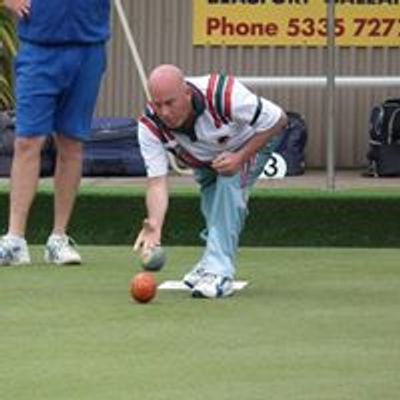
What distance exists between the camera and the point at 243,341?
255 inches

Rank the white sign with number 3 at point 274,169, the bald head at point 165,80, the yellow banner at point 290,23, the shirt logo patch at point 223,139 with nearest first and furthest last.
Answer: the bald head at point 165,80
the shirt logo patch at point 223,139
the white sign with number 3 at point 274,169
the yellow banner at point 290,23

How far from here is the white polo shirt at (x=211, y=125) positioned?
7609 millimetres

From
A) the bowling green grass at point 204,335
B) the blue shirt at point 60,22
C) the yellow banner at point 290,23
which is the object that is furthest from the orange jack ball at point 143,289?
the yellow banner at point 290,23

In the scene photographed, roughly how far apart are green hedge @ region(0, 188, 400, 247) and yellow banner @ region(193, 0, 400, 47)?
562 cm

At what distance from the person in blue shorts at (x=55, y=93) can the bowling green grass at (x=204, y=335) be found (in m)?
0.22

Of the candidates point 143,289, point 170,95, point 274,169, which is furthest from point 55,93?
point 274,169

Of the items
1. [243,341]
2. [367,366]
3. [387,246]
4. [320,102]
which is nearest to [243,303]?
[243,341]

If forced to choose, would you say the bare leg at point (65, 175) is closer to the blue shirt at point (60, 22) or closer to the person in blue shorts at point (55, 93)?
the person in blue shorts at point (55, 93)

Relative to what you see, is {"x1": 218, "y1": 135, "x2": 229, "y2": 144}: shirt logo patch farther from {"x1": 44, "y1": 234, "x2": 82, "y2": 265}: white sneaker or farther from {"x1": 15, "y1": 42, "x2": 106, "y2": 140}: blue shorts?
{"x1": 44, "y1": 234, "x2": 82, "y2": 265}: white sneaker

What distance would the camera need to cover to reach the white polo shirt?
25.0 feet

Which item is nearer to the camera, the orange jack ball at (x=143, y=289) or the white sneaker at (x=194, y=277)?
the orange jack ball at (x=143, y=289)

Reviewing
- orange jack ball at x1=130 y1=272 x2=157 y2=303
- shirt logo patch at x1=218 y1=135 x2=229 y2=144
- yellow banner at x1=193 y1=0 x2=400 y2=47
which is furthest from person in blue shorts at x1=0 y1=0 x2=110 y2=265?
yellow banner at x1=193 y1=0 x2=400 y2=47

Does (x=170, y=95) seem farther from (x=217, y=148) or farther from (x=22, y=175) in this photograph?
(x=22, y=175)

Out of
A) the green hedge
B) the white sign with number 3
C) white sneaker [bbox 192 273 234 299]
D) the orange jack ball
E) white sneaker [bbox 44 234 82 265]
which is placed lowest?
the white sign with number 3
